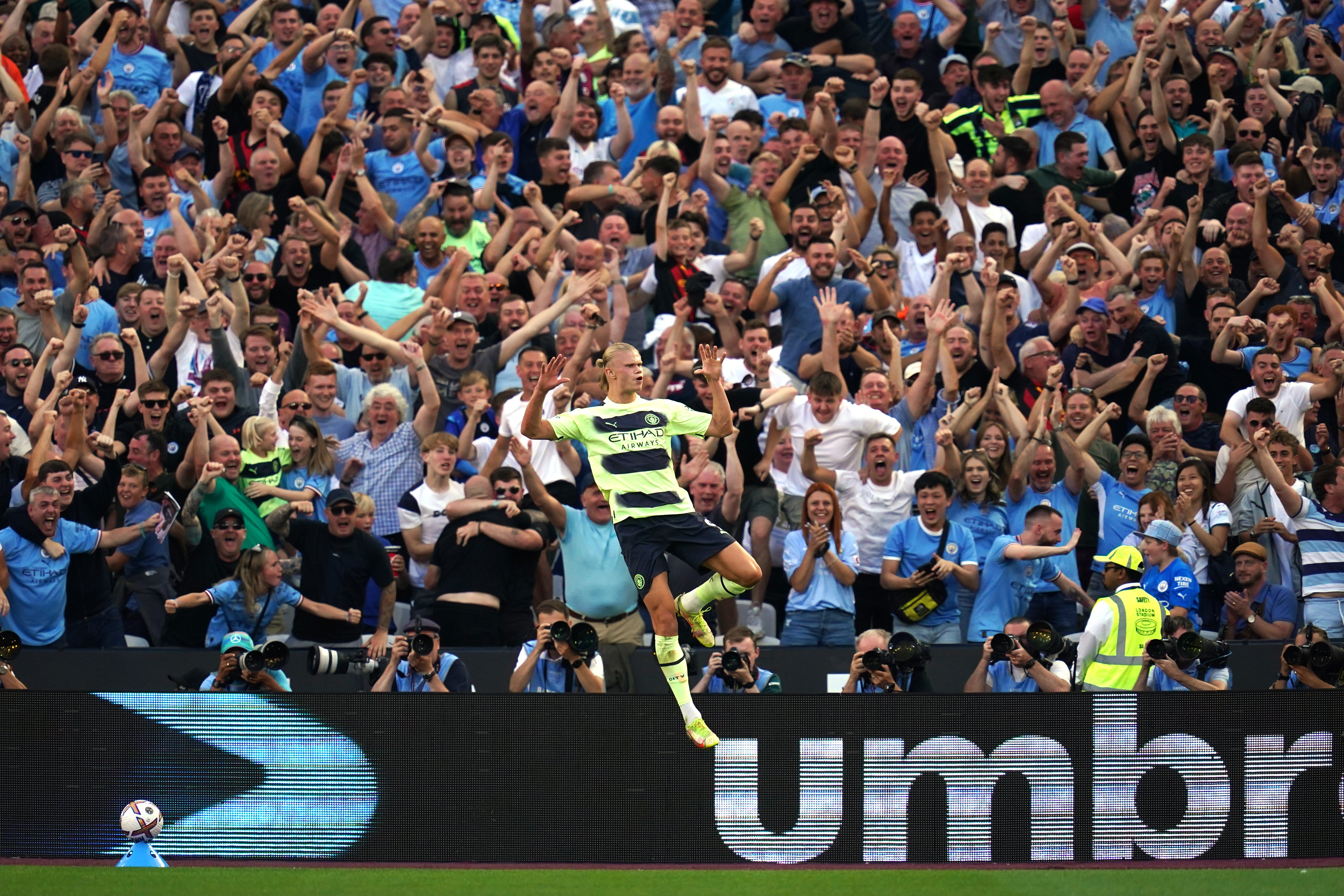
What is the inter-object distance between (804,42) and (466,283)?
19.4 feet

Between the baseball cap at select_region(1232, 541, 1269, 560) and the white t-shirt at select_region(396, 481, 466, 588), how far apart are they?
6.14 m

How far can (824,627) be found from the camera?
1377 centimetres

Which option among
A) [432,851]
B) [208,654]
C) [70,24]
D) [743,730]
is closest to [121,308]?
[208,654]

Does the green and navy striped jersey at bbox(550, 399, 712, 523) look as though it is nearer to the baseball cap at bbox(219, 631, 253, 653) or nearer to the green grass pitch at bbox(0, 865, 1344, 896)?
the green grass pitch at bbox(0, 865, 1344, 896)

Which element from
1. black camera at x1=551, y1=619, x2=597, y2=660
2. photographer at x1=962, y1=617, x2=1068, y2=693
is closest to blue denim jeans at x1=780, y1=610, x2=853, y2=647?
photographer at x1=962, y1=617, x2=1068, y2=693

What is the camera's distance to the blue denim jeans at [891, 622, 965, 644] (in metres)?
13.9

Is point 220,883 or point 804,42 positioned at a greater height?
point 804,42

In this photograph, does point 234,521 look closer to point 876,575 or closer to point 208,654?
point 208,654

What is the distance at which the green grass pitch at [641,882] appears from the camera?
33.6 feet

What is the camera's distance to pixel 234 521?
1377 centimetres

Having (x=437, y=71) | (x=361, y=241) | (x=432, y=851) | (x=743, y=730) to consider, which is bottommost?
(x=432, y=851)

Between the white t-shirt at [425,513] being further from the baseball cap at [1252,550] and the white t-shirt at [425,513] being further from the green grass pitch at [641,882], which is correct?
the baseball cap at [1252,550]

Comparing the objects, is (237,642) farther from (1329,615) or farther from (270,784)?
(1329,615)

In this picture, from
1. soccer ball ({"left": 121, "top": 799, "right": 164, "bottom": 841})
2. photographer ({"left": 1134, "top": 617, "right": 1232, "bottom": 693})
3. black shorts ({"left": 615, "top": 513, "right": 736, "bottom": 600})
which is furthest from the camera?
photographer ({"left": 1134, "top": 617, "right": 1232, "bottom": 693})
